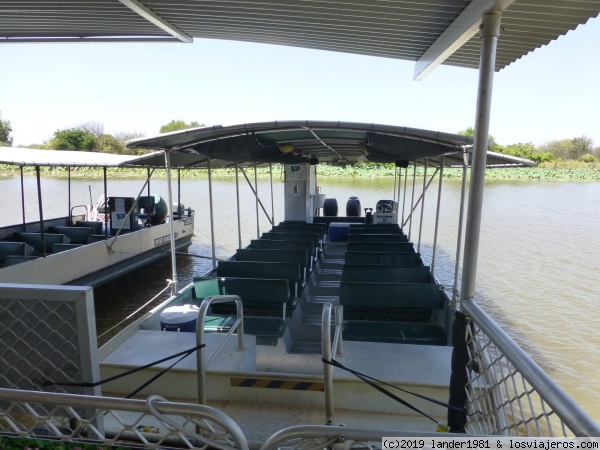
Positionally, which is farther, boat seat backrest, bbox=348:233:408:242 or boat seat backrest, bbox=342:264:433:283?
boat seat backrest, bbox=348:233:408:242

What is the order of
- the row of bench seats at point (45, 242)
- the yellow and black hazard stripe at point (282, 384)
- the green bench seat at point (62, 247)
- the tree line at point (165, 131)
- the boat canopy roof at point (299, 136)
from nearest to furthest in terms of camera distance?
the yellow and black hazard stripe at point (282, 384) < the boat canopy roof at point (299, 136) < the row of bench seats at point (45, 242) < the green bench seat at point (62, 247) < the tree line at point (165, 131)

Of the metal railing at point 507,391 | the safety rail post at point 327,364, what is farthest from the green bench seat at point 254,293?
the metal railing at point 507,391

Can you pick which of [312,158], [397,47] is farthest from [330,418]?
[312,158]

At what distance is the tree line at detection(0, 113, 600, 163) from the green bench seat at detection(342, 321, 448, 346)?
3861cm

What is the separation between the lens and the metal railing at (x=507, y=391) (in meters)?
1.22

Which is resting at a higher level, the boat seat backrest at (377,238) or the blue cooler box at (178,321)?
the boat seat backrest at (377,238)

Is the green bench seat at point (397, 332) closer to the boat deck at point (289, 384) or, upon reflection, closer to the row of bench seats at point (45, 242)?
the boat deck at point (289, 384)

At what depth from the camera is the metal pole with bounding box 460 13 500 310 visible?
239 cm

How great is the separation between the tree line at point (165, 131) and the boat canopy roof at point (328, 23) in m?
37.1

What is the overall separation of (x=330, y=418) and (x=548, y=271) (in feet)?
35.5

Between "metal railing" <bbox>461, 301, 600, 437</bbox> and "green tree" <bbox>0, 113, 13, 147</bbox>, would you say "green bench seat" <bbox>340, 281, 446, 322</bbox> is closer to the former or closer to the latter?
"metal railing" <bbox>461, 301, 600, 437</bbox>

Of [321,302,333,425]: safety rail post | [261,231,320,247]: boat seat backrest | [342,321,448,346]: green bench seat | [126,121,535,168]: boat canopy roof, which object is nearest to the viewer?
[321,302,333,425]: safety rail post

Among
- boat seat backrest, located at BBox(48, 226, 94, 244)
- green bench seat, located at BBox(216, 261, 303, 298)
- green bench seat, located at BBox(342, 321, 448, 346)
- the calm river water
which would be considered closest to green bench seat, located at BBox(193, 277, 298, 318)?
green bench seat, located at BBox(216, 261, 303, 298)

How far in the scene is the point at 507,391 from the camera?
197cm
